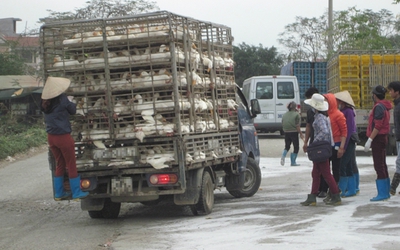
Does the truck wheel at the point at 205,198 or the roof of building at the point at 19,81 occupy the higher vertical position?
the roof of building at the point at 19,81

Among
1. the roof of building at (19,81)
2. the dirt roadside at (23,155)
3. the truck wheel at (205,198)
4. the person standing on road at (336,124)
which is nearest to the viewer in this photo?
the truck wheel at (205,198)

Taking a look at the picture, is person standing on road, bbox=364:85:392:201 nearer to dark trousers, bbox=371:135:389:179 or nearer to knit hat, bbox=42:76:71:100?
dark trousers, bbox=371:135:389:179

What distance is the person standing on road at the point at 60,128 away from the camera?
9453mm

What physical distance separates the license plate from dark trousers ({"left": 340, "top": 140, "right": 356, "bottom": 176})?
3.73 meters

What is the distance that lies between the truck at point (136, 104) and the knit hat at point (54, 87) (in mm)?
357

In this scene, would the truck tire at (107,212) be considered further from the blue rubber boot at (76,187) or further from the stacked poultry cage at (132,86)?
the stacked poultry cage at (132,86)

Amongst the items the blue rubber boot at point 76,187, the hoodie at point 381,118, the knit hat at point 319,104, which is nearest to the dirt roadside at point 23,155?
the blue rubber boot at point 76,187

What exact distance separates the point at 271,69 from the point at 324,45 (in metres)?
12.5

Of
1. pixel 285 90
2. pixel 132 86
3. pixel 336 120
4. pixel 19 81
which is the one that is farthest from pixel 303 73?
pixel 132 86

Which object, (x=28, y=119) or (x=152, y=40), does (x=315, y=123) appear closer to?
(x=152, y=40)

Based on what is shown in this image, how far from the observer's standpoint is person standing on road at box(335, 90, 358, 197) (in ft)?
36.8

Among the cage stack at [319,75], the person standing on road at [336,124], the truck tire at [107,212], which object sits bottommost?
the truck tire at [107,212]

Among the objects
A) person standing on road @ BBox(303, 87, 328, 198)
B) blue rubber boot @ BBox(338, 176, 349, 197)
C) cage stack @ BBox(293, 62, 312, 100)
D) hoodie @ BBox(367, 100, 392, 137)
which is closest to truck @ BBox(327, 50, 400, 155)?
person standing on road @ BBox(303, 87, 328, 198)

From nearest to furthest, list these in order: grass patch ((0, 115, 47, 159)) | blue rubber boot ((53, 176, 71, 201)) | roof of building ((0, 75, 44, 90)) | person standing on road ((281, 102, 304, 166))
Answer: blue rubber boot ((53, 176, 71, 201)) < person standing on road ((281, 102, 304, 166)) < grass patch ((0, 115, 47, 159)) < roof of building ((0, 75, 44, 90))
